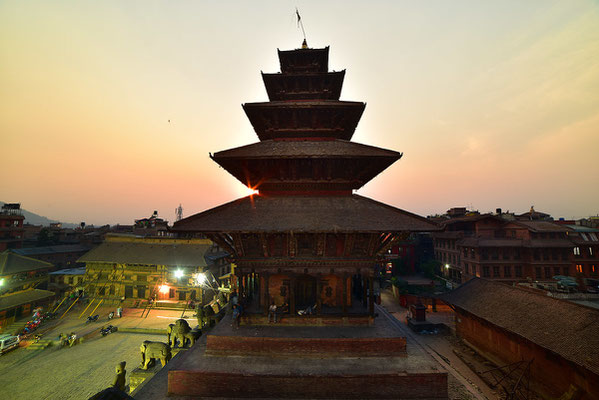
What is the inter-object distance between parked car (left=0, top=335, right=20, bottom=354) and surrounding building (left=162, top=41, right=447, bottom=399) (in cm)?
2603

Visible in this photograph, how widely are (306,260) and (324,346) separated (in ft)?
12.0

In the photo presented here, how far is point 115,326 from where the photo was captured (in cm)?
2720

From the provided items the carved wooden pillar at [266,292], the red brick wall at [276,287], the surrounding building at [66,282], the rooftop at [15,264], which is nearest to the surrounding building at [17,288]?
the rooftop at [15,264]

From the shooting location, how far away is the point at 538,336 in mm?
13977

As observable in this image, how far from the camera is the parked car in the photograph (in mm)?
21656

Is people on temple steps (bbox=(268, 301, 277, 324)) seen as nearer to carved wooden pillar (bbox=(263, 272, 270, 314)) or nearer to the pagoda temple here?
carved wooden pillar (bbox=(263, 272, 270, 314))

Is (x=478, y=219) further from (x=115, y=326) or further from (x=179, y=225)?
(x=115, y=326)

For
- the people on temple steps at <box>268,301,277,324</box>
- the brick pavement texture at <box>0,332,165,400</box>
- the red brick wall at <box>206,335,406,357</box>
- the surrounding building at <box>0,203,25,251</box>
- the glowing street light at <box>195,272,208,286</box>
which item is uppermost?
the surrounding building at <box>0,203,25,251</box>

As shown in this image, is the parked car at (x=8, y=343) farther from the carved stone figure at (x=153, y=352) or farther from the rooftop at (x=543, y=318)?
the rooftop at (x=543, y=318)

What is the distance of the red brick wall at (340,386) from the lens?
8.77 metres

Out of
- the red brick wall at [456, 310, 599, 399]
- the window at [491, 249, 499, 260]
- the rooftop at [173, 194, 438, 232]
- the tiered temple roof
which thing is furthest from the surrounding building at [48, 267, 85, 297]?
the window at [491, 249, 499, 260]

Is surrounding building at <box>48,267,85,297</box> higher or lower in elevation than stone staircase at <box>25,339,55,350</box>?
higher

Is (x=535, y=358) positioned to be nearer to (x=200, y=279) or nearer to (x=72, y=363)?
(x=200, y=279)

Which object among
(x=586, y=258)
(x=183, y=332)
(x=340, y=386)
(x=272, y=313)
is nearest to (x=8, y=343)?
(x=183, y=332)
